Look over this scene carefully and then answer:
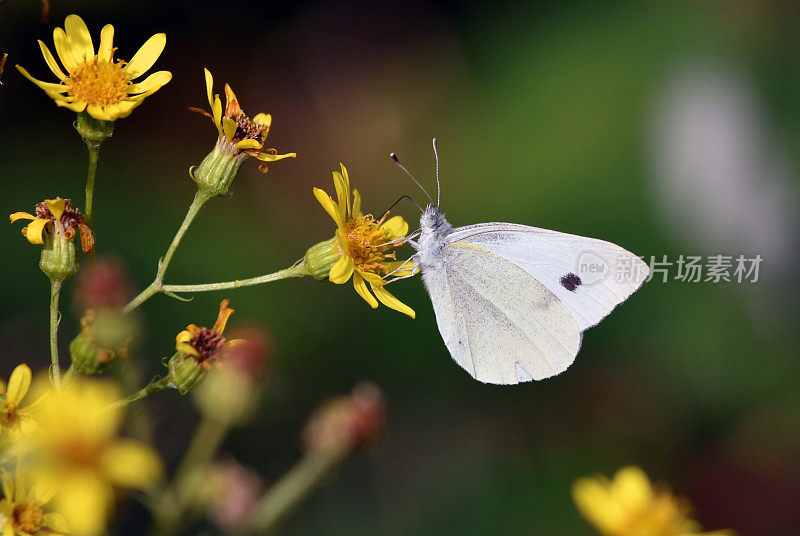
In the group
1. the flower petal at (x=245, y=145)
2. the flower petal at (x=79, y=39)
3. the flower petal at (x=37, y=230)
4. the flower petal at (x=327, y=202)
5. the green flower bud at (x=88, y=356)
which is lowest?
the green flower bud at (x=88, y=356)

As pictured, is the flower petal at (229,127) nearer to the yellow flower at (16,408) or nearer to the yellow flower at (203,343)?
the yellow flower at (203,343)

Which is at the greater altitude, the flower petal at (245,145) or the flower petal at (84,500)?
the flower petal at (245,145)

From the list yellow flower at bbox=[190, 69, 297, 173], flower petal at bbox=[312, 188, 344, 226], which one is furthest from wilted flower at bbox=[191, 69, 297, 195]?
flower petal at bbox=[312, 188, 344, 226]

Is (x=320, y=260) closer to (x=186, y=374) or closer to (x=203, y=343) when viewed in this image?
(x=203, y=343)

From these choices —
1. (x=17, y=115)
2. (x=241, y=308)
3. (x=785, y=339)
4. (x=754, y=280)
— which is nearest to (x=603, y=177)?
(x=754, y=280)

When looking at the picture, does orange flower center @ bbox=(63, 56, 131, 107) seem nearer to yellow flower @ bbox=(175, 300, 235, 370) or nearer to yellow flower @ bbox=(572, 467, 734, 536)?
yellow flower @ bbox=(175, 300, 235, 370)

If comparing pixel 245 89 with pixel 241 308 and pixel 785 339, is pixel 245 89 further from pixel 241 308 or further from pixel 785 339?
pixel 785 339

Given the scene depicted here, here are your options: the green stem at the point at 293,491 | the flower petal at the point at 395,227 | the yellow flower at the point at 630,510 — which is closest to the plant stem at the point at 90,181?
the flower petal at the point at 395,227
